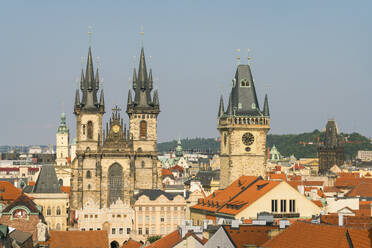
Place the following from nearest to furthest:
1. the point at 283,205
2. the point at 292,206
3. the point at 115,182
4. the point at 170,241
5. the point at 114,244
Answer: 1. the point at 170,241
2. the point at 283,205
3. the point at 292,206
4. the point at 114,244
5. the point at 115,182

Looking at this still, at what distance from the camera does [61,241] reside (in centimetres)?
9700

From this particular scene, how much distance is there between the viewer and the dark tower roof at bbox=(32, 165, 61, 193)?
136125 millimetres

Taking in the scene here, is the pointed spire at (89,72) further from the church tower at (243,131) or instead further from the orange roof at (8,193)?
the church tower at (243,131)

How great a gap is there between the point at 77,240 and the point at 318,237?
5238 cm

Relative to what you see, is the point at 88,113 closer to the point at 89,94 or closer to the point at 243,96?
the point at 89,94

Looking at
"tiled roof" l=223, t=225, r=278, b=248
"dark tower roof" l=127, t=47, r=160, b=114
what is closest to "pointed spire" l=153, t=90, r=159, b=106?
"dark tower roof" l=127, t=47, r=160, b=114

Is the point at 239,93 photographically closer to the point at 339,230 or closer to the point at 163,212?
the point at 163,212

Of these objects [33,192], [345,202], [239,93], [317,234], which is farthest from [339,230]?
[33,192]

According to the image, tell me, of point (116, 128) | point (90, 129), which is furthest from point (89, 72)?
point (116, 128)

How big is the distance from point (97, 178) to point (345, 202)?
167 feet

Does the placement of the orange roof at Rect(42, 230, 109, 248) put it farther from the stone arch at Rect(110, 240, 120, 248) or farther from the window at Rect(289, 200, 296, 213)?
the stone arch at Rect(110, 240, 120, 248)

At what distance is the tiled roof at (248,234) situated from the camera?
57600 millimetres

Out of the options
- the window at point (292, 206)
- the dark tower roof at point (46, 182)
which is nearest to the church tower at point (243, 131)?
the dark tower roof at point (46, 182)

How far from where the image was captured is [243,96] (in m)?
127
